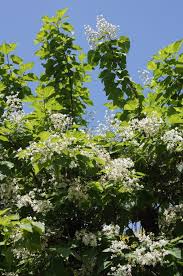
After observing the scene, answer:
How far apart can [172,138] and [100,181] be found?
1140 millimetres

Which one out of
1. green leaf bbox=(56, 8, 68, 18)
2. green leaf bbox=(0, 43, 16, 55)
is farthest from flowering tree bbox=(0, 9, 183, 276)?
green leaf bbox=(0, 43, 16, 55)

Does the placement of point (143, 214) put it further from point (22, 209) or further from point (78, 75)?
point (78, 75)

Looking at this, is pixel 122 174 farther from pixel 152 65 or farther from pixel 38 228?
pixel 152 65

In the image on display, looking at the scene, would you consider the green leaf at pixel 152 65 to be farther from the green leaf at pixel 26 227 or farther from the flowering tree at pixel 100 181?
the green leaf at pixel 26 227

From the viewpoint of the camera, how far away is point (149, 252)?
18.5 ft

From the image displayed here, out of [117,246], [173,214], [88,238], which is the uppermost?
[173,214]

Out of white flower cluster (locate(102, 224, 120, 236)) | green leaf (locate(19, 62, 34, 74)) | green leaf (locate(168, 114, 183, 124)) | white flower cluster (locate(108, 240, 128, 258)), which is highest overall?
green leaf (locate(19, 62, 34, 74))

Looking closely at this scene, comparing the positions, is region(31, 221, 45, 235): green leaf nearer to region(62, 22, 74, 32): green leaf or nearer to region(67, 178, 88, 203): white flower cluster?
region(67, 178, 88, 203): white flower cluster

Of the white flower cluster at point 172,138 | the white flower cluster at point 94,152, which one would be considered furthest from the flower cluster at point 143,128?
the white flower cluster at point 94,152

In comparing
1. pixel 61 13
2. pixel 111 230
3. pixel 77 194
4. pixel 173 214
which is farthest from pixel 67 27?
→ pixel 111 230

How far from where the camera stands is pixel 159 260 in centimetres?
548

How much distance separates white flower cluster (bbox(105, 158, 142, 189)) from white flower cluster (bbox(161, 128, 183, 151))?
0.57m

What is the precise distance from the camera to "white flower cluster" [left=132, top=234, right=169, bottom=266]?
5.53 m

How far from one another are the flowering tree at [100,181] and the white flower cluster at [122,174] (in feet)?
0.05
